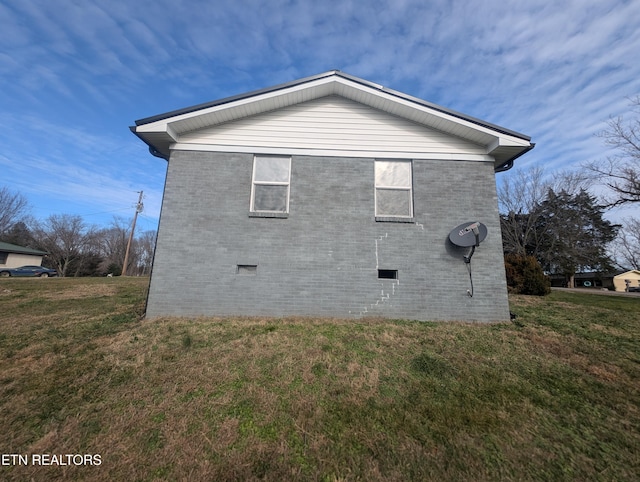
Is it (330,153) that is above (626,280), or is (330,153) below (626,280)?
above

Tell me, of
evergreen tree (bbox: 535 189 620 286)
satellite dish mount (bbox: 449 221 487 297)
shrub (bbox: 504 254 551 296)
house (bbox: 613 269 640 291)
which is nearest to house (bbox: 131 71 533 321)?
satellite dish mount (bbox: 449 221 487 297)

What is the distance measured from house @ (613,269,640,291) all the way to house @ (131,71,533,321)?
136 feet

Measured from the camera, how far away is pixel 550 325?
19.5 ft

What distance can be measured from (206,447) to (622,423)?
13.0 ft

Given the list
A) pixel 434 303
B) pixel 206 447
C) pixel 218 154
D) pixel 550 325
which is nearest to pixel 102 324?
pixel 218 154

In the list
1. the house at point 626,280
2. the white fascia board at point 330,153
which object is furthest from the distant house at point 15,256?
the house at point 626,280

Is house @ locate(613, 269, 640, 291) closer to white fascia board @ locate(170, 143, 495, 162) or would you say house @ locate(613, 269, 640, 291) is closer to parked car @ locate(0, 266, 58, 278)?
white fascia board @ locate(170, 143, 495, 162)

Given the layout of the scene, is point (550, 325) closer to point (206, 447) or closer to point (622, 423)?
point (622, 423)

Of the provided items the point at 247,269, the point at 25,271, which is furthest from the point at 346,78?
the point at 25,271

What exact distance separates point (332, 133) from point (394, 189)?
1989 millimetres

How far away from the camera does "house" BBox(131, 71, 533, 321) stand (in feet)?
20.4

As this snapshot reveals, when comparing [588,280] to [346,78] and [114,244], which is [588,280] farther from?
[114,244]

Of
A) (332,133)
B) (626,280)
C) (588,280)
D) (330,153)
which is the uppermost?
(332,133)

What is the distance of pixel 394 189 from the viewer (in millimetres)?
6766
